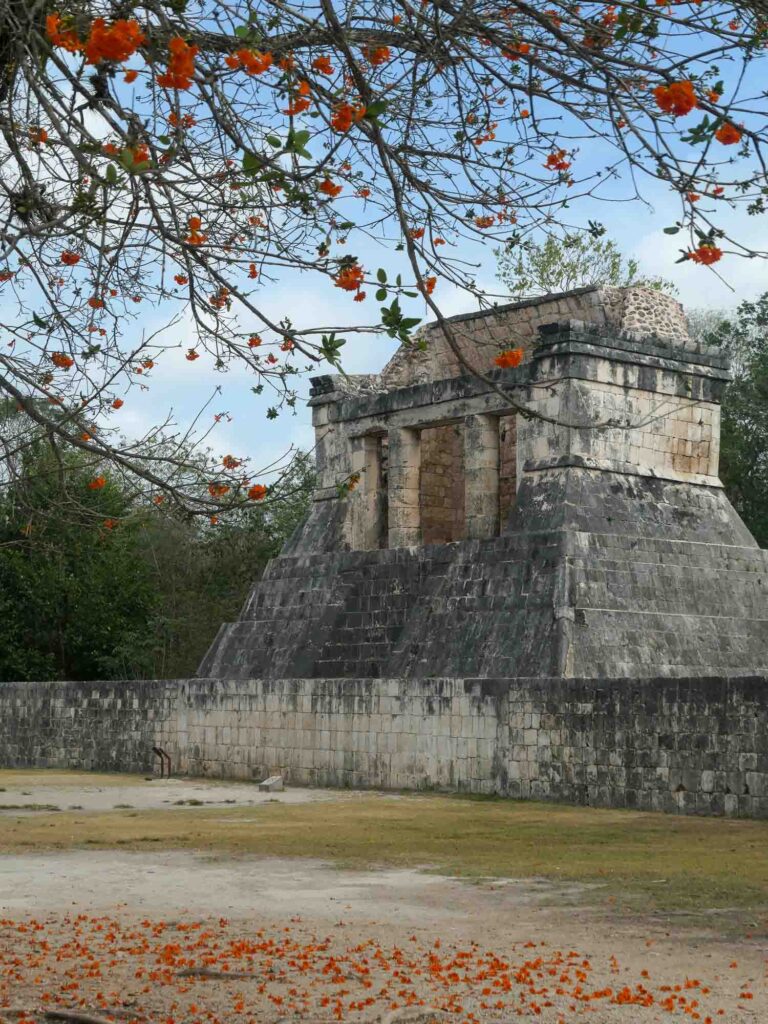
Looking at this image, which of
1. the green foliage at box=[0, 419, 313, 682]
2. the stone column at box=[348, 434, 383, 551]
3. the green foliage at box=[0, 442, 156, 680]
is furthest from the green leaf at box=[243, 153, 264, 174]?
the green foliage at box=[0, 442, 156, 680]

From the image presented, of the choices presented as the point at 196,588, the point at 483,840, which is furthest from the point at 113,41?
the point at 196,588

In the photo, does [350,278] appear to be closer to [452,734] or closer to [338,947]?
[338,947]

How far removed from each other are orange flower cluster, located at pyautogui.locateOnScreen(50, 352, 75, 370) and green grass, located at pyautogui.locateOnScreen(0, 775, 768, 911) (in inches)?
153

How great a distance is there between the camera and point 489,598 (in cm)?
1783

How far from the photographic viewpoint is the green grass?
882 cm

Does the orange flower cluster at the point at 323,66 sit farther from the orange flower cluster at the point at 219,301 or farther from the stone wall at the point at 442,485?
the stone wall at the point at 442,485

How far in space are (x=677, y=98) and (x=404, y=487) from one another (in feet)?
52.1

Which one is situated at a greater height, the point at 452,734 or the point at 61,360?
the point at 61,360

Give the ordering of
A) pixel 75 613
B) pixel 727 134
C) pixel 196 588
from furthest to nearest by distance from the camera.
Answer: pixel 196 588 → pixel 75 613 → pixel 727 134

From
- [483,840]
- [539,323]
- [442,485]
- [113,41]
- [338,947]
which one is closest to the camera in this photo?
[113,41]

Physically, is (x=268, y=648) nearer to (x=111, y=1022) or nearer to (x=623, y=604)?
(x=623, y=604)

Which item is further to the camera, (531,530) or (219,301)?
(531,530)

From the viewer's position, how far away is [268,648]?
2078 cm

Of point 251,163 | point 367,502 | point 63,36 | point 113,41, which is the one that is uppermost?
point 367,502
